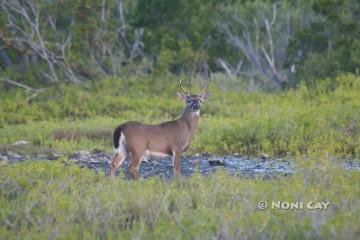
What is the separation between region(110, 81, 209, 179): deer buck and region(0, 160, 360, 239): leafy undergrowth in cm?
121

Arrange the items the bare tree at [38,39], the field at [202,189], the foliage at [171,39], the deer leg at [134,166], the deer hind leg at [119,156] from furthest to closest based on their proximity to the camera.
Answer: the bare tree at [38,39], the foliage at [171,39], the deer hind leg at [119,156], the deer leg at [134,166], the field at [202,189]

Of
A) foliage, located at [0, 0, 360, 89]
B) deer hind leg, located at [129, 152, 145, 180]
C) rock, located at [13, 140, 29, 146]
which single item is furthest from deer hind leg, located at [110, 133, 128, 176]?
foliage, located at [0, 0, 360, 89]

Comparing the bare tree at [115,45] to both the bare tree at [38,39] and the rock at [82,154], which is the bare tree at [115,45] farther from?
the rock at [82,154]

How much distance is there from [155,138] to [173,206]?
285 cm

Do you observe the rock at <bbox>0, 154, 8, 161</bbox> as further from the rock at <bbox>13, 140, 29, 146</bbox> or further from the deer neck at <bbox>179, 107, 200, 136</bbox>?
the deer neck at <bbox>179, 107, 200, 136</bbox>

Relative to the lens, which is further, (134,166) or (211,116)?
(211,116)

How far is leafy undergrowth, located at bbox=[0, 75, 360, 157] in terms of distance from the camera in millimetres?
Answer: 14328

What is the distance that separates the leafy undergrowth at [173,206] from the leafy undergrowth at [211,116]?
9.68 ft

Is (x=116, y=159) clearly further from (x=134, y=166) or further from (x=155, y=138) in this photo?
(x=155, y=138)

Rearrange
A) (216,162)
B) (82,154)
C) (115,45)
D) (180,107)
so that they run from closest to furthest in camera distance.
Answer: (216,162), (82,154), (180,107), (115,45)

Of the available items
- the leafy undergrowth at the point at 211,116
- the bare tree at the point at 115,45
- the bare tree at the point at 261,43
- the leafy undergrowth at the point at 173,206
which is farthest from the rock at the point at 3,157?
the bare tree at the point at 261,43

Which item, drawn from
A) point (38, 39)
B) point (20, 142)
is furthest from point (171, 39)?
point (20, 142)

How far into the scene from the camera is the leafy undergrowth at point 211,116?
14.3 meters

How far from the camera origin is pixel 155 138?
11.9 metres
